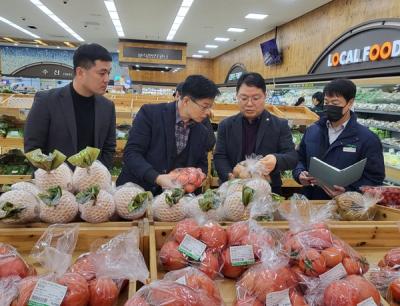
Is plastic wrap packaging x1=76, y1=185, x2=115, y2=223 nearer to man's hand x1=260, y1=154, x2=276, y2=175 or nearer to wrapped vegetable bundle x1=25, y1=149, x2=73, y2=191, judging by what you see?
wrapped vegetable bundle x1=25, y1=149, x2=73, y2=191

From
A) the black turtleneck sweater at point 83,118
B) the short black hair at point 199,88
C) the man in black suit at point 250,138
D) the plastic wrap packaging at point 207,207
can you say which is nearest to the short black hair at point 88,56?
the black turtleneck sweater at point 83,118

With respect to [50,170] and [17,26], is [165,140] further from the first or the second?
[17,26]

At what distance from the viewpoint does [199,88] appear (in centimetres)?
206

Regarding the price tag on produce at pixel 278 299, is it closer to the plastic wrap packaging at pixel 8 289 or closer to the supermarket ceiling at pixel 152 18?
the plastic wrap packaging at pixel 8 289

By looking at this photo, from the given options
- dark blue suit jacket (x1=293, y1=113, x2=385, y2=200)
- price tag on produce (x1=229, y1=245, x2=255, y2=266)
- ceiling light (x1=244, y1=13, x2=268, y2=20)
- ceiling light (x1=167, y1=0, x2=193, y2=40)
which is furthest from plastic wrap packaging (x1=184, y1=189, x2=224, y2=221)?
ceiling light (x1=244, y1=13, x2=268, y2=20)

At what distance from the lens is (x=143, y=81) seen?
20.1 meters

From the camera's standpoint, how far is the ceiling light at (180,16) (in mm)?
8842

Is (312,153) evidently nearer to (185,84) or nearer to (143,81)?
(185,84)

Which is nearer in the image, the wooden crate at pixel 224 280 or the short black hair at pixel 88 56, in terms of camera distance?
the wooden crate at pixel 224 280

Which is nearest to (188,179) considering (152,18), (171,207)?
(171,207)

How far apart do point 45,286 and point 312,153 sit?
236 cm

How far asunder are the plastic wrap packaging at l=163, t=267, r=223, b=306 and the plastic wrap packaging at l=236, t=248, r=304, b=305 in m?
0.08

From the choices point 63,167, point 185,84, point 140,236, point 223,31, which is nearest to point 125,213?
point 140,236

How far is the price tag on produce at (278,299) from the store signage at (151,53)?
48.7ft
